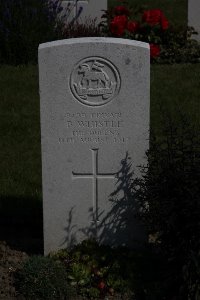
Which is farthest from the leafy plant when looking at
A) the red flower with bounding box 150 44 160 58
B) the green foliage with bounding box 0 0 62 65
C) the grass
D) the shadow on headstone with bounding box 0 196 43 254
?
the shadow on headstone with bounding box 0 196 43 254

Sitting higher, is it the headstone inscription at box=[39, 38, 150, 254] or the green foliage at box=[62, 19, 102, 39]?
the green foliage at box=[62, 19, 102, 39]

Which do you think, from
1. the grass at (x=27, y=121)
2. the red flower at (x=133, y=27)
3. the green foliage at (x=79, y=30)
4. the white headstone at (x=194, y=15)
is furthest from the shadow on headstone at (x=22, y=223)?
the white headstone at (x=194, y=15)

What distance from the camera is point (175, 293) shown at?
5.47m

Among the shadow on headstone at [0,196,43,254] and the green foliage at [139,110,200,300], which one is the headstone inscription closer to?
the green foliage at [139,110,200,300]

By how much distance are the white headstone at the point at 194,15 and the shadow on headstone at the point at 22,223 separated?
5.83 meters

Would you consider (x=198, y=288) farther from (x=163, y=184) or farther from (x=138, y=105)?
(x=138, y=105)

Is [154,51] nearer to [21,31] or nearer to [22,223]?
[21,31]

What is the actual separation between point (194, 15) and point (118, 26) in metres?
1.25

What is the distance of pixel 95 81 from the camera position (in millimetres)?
5664

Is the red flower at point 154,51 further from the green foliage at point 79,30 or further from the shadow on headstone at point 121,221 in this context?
the shadow on headstone at point 121,221

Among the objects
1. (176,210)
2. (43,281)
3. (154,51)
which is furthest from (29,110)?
(176,210)

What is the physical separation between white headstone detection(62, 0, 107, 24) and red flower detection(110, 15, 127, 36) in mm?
1106

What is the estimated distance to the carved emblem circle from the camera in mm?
5645

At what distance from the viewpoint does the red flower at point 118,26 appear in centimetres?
1166
